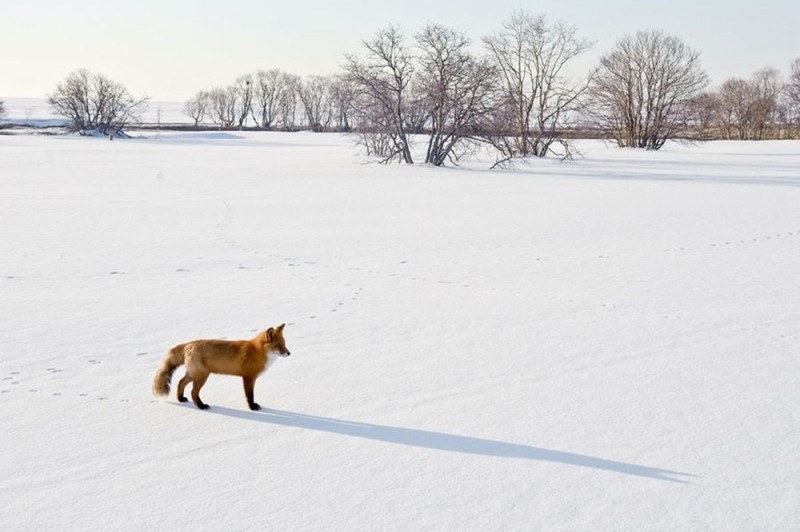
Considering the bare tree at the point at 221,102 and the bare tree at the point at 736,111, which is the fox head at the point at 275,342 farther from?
the bare tree at the point at 221,102

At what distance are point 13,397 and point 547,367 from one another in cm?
365

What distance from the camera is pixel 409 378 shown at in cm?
565

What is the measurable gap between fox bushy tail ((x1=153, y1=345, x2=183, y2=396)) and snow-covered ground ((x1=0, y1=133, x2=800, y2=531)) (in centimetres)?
11

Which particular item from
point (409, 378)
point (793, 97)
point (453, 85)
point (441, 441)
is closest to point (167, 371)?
point (409, 378)

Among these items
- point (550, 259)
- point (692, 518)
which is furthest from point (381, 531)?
point (550, 259)

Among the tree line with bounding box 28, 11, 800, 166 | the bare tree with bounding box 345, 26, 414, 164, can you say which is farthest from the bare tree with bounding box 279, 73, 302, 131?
the bare tree with bounding box 345, 26, 414, 164

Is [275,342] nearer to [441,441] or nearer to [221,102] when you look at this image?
[441,441]

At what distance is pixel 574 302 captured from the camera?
26.8 ft

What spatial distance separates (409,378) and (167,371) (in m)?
1.66

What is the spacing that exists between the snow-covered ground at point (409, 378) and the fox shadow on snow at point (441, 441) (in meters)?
0.02

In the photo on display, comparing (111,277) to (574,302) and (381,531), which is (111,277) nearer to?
(574,302)

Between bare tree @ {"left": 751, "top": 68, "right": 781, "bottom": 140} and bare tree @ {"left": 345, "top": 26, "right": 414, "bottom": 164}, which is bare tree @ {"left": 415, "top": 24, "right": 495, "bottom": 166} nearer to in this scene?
bare tree @ {"left": 345, "top": 26, "right": 414, "bottom": 164}

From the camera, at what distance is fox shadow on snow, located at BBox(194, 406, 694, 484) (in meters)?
4.14

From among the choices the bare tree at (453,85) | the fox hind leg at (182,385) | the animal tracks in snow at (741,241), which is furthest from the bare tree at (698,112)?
the fox hind leg at (182,385)
